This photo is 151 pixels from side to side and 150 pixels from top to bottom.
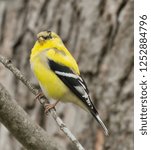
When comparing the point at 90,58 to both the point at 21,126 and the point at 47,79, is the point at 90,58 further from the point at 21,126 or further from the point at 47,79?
the point at 21,126

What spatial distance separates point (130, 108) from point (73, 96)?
91 cm

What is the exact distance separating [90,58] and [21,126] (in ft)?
6.59

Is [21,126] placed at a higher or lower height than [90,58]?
higher

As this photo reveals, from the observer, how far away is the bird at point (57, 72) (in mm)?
3332

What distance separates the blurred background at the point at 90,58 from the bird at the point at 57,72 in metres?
0.88

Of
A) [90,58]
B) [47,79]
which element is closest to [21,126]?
[47,79]

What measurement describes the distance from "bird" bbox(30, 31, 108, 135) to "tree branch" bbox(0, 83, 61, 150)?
89cm

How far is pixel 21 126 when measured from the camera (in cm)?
238

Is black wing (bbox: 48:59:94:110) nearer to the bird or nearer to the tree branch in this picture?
the bird

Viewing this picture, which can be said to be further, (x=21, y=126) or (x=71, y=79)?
(x=71, y=79)

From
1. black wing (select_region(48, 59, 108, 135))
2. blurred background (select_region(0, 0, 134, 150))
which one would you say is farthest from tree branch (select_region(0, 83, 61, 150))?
blurred background (select_region(0, 0, 134, 150))

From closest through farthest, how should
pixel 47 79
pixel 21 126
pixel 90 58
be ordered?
pixel 21 126 → pixel 47 79 → pixel 90 58

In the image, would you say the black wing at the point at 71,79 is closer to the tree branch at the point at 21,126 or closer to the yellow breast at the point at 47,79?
the yellow breast at the point at 47,79

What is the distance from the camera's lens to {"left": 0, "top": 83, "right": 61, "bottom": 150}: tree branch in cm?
234
